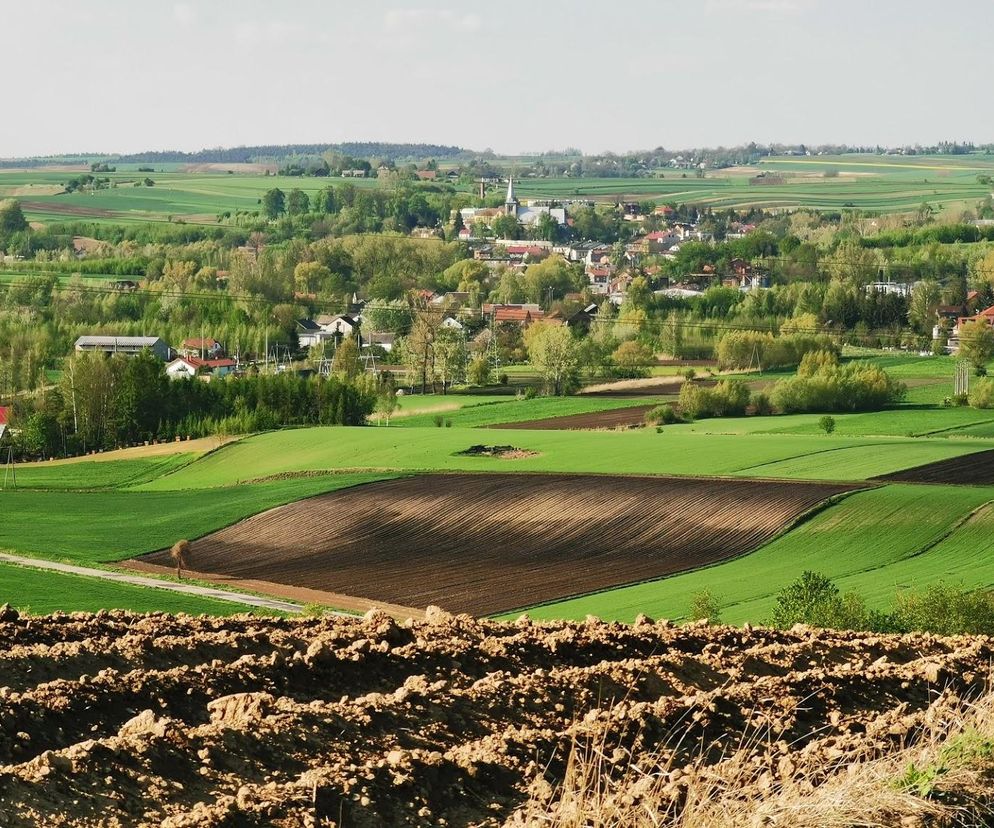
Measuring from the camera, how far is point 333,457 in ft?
203

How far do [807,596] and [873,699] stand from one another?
1709cm

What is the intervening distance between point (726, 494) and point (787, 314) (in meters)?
74.0

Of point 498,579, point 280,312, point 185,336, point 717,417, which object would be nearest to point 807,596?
point 498,579

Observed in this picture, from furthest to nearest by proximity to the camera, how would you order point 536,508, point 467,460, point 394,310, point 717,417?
point 394,310, point 717,417, point 467,460, point 536,508

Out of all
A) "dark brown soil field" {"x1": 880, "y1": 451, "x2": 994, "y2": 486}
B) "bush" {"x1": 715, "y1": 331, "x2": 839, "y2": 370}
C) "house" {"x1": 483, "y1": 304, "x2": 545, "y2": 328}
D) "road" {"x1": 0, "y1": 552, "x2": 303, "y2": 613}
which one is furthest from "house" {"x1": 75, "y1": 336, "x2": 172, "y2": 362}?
"road" {"x1": 0, "y1": 552, "x2": 303, "y2": 613}

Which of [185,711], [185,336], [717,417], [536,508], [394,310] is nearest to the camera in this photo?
[185,711]

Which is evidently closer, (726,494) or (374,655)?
(374,655)

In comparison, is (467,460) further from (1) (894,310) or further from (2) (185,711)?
(1) (894,310)

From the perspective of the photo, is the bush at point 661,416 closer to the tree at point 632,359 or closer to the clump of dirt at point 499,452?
the clump of dirt at point 499,452

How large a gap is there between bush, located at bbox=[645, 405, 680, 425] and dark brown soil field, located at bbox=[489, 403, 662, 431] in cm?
47

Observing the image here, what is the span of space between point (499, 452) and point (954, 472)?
1674 cm

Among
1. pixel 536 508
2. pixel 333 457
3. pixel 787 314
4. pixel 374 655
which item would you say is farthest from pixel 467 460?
pixel 787 314

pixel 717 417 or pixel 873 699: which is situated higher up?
pixel 873 699

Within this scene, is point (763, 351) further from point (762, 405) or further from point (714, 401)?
point (714, 401)
